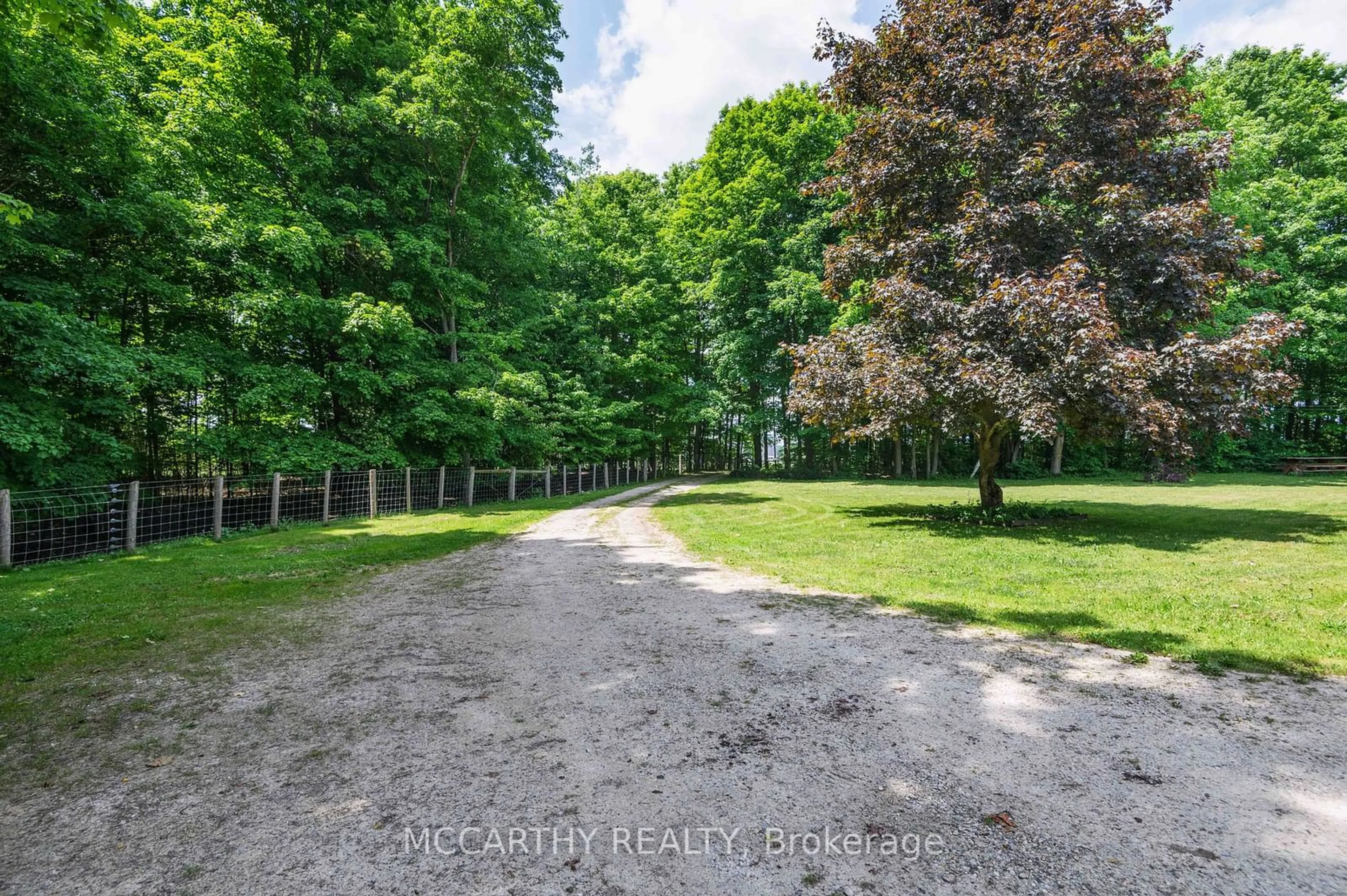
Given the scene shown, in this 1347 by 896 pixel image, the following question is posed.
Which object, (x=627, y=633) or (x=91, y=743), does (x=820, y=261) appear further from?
(x=91, y=743)

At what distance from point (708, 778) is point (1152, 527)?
12.0 m

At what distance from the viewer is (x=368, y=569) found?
7133mm

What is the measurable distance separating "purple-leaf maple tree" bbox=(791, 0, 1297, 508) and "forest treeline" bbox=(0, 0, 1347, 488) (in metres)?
2.71

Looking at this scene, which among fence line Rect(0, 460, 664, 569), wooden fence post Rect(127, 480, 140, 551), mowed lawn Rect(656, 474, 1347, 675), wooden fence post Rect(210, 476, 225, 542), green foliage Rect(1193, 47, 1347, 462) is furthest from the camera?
green foliage Rect(1193, 47, 1347, 462)

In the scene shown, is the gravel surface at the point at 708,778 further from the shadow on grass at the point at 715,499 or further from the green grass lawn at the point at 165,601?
the shadow on grass at the point at 715,499

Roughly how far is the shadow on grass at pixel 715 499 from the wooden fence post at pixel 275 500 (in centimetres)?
937

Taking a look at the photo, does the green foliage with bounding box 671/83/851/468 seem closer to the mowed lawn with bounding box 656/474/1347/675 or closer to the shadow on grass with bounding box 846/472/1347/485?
the shadow on grass with bounding box 846/472/1347/485

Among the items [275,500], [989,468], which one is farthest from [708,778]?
[275,500]

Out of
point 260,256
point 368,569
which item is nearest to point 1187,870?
point 368,569

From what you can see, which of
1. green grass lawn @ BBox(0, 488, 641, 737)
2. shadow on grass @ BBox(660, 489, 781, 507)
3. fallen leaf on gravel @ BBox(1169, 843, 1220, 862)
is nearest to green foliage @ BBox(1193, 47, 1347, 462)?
shadow on grass @ BBox(660, 489, 781, 507)

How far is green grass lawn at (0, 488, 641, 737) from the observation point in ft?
11.9

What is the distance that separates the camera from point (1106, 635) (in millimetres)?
4227

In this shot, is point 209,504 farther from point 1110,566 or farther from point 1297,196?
point 1297,196

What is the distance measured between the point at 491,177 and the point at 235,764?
20387 millimetres
